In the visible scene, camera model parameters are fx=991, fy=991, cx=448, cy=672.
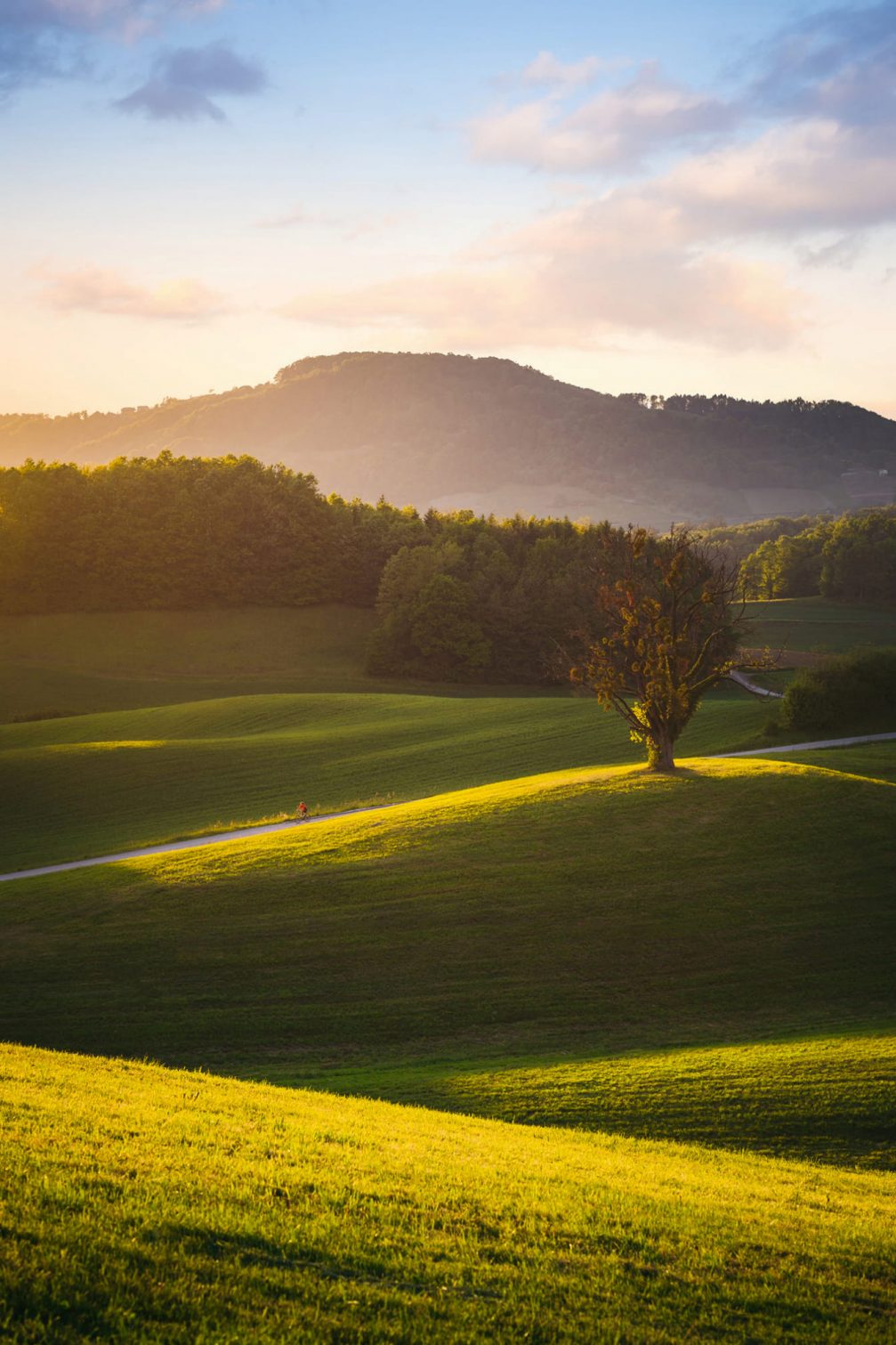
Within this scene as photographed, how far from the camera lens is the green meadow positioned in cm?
692

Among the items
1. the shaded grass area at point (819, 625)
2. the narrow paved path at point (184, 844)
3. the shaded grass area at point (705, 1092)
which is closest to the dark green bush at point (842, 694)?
the narrow paved path at point (184, 844)

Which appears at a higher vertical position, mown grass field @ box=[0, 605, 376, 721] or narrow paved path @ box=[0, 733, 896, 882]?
mown grass field @ box=[0, 605, 376, 721]

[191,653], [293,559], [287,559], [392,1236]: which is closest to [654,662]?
[392,1236]

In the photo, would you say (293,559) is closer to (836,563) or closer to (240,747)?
(240,747)

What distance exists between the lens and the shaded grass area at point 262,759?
37.7 m

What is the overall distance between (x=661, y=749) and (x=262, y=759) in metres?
21.2

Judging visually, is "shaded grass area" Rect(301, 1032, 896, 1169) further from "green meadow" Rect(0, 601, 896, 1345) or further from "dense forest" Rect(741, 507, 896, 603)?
"dense forest" Rect(741, 507, 896, 603)

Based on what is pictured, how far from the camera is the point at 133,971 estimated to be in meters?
21.0

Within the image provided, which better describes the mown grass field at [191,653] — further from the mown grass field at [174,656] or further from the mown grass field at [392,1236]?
the mown grass field at [392,1236]

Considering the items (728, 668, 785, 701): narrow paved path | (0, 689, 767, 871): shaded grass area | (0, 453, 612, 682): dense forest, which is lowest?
(0, 689, 767, 871): shaded grass area

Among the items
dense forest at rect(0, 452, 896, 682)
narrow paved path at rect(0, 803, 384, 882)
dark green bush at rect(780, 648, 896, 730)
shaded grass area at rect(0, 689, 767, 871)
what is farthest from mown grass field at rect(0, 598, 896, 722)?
narrow paved path at rect(0, 803, 384, 882)

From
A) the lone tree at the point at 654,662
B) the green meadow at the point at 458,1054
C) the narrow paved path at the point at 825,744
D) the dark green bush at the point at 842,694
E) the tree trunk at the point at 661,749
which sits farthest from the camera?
the dark green bush at the point at 842,694

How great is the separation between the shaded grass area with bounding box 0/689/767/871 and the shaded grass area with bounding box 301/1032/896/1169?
64.9 ft

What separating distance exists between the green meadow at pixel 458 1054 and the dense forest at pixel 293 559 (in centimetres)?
4729
